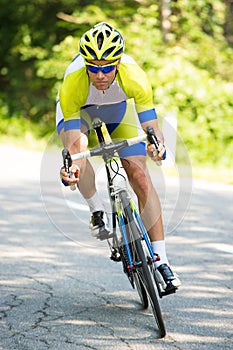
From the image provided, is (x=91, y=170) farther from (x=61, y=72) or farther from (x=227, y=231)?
(x=61, y=72)

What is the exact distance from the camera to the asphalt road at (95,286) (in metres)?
5.14

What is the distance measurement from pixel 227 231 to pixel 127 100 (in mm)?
3057

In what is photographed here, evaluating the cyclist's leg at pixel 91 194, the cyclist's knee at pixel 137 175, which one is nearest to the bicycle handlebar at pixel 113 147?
the cyclist's knee at pixel 137 175

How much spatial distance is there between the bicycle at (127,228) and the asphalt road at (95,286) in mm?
185

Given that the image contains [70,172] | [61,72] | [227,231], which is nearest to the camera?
[70,172]

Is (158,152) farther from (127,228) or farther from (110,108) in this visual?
(110,108)

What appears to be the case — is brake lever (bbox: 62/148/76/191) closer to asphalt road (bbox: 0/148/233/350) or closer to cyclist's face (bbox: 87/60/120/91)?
asphalt road (bbox: 0/148/233/350)

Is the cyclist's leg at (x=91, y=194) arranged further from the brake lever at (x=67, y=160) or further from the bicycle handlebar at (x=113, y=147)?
the brake lever at (x=67, y=160)

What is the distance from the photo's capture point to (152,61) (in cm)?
1670

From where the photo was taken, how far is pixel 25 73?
23359mm

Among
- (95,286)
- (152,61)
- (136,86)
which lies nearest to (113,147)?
(136,86)

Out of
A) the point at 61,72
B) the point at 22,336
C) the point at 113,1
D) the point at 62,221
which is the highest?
the point at 113,1

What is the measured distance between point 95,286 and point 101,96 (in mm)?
1650

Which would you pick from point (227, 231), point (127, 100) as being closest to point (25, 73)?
point (227, 231)
